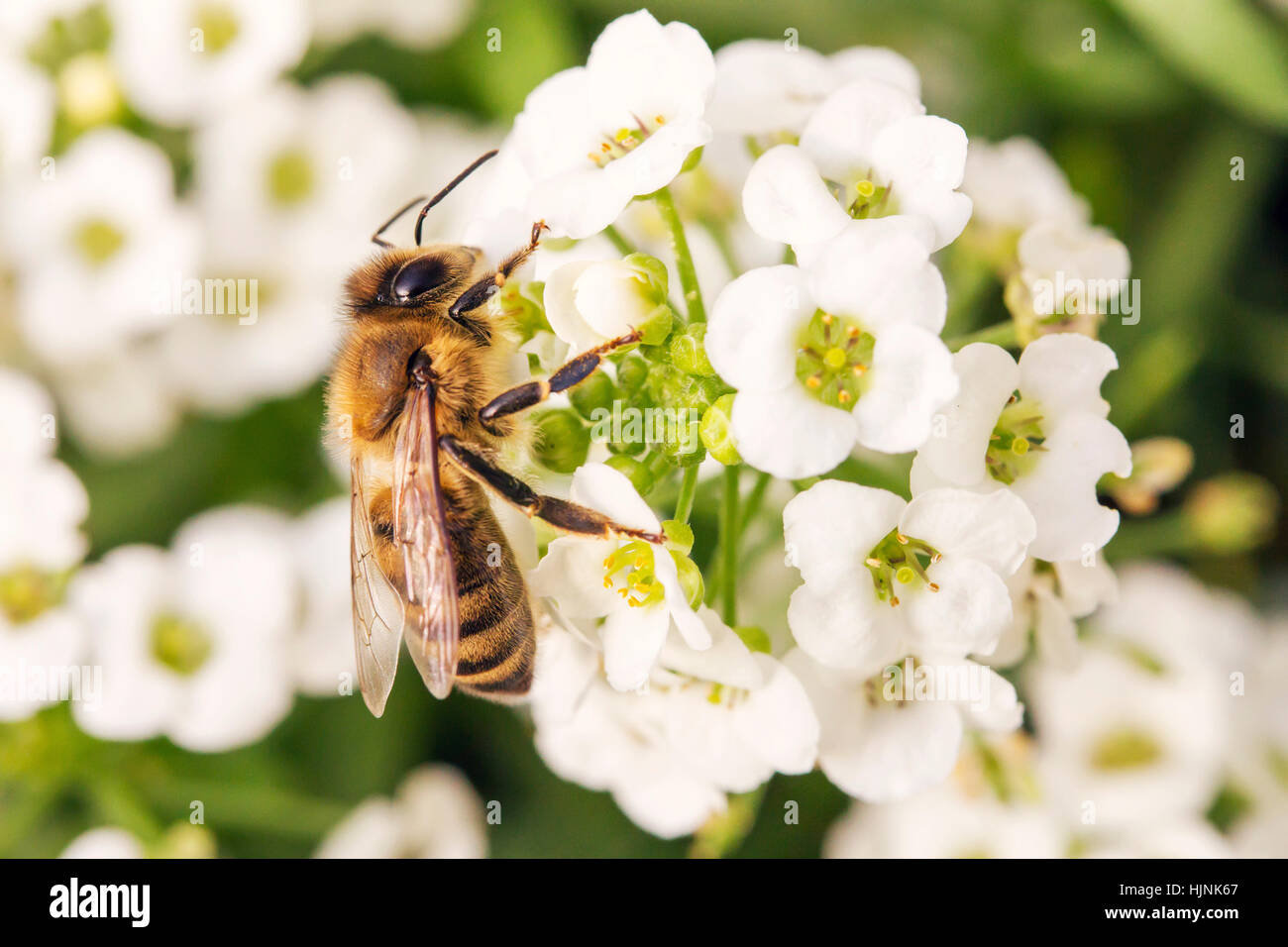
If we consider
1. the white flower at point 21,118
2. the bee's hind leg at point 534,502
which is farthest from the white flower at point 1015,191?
the white flower at point 21,118

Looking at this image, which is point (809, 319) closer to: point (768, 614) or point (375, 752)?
point (768, 614)

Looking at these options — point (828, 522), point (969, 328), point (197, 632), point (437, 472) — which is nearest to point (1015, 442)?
point (828, 522)

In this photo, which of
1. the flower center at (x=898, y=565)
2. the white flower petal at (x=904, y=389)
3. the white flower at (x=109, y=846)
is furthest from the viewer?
the white flower at (x=109, y=846)

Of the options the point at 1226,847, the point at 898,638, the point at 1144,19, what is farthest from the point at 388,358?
the point at 1226,847

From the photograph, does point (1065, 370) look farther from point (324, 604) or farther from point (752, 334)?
point (324, 604)

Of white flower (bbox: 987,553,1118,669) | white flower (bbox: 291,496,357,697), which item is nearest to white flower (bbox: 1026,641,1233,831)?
white flower (bbox: 987,553,1118,669)

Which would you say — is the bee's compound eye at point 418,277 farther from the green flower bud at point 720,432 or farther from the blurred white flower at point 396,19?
the blurred white flower at point 396,19

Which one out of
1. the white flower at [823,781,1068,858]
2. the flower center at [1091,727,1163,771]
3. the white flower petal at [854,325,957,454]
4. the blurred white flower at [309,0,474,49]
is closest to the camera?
the white flower petal at [854,325,957,454]

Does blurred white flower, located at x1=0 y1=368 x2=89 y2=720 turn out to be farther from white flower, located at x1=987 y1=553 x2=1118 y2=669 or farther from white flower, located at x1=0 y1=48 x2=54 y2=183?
white flower, located at x1=987 y1=553 x2=1118 y2=669
